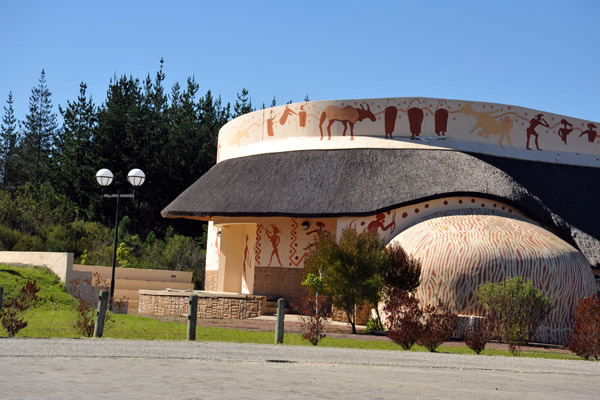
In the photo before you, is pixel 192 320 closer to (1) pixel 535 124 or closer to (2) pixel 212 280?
(2) pixel 212 280

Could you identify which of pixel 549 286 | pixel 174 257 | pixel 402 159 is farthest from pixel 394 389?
pixel 174 257

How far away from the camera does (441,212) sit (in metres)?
25.2

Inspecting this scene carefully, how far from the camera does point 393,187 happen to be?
25.3m

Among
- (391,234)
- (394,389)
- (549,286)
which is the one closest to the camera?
(394,389)

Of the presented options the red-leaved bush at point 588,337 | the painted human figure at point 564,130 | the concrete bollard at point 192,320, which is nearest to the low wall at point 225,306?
the concrete bollard at point 192,320

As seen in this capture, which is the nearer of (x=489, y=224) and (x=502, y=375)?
(x=502, y=375)

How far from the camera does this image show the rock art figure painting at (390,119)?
2708 centimetres

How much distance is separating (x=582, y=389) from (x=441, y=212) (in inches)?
588

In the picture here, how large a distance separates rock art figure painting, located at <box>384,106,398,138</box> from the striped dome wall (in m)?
5.27

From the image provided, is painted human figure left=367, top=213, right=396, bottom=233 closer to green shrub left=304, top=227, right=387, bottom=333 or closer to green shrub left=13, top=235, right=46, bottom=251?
green shrub left=304, top=227, right=387, bottom=333

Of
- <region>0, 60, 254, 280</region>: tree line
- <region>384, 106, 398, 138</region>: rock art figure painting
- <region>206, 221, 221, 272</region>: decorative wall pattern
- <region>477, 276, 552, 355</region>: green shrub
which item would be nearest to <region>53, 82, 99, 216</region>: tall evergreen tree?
<region>0, 60, 254, 280</region>: tree line

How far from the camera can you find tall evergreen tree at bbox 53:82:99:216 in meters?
46.6

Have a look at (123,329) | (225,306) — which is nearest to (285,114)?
(225,306)

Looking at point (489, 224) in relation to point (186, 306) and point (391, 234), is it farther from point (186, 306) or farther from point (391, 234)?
point (186, 306)
